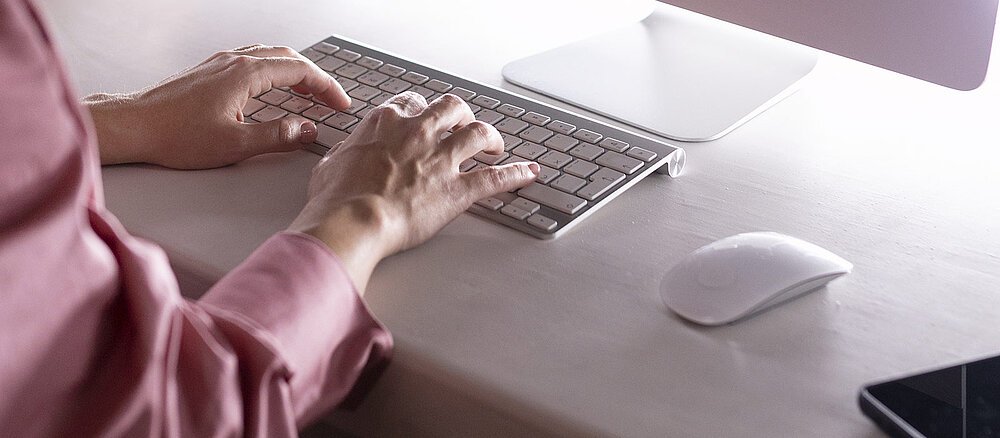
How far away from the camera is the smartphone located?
1.69 ft

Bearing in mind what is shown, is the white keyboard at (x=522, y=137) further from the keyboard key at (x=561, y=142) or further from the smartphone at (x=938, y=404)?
the smartphone at (x=938, y=404)

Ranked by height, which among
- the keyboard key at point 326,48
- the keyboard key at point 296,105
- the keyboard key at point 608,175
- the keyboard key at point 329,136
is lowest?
the keyboard key at point 329,136

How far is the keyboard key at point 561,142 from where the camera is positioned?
780 millimetres

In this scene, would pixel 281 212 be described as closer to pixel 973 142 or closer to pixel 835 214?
pixel 835 214

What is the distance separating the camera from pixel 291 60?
824 millimetres

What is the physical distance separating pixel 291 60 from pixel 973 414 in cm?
57

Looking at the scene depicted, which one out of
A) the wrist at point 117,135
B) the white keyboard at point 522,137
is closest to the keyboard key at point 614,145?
the white keyboard at point 522,137

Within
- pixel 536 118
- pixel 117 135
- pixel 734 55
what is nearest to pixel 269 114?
pixel 117 135

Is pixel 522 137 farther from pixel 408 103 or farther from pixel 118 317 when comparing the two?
pixel 118 317

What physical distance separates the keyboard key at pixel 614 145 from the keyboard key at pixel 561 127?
0.03 m

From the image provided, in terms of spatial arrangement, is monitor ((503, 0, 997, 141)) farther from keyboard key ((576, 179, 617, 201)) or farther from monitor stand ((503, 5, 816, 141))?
keyboard key ((576, 179, 617, 201))

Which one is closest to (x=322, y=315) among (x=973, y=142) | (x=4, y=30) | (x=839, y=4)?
(x=4, y=30)

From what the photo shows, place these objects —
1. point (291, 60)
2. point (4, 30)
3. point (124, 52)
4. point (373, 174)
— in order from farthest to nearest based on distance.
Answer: point (124, 52) → point (291, 60) → point (373, 174) → point (4, 30)

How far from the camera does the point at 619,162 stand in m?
0.76
